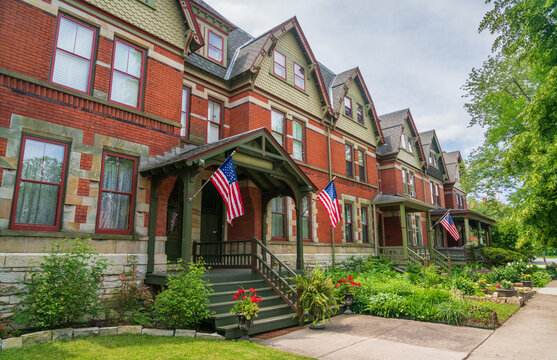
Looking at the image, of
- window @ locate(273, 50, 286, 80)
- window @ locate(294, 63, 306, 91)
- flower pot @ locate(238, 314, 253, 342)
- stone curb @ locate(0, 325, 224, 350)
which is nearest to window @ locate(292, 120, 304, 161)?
window @ locate(294, 63, 306, 91)

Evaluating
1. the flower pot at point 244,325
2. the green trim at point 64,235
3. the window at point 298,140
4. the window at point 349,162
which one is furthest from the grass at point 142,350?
the window at point 349,162

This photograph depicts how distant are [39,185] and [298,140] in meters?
11.1

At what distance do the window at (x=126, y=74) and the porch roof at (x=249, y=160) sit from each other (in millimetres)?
1904

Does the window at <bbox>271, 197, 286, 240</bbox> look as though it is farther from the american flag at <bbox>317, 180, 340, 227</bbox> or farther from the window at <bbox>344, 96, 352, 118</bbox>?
the window at <bbox>344, 96, 352, 118</bbox>

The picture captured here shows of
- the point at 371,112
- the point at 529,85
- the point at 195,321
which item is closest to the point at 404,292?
the point at 195,321

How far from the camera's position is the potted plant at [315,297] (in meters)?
A: 8.53

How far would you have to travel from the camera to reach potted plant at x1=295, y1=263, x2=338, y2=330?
853 centimetres

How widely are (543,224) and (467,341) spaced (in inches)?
251

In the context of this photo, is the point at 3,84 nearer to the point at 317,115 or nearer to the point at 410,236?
the point at 317,115

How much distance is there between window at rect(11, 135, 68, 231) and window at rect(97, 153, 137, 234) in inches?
39.4

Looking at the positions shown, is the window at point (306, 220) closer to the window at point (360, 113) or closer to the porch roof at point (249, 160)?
the porch roof at point (249, 160)

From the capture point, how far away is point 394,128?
26.0m

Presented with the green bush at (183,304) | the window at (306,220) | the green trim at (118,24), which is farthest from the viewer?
the window at (306,220)

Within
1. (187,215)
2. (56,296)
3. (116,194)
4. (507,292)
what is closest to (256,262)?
(187,215)
